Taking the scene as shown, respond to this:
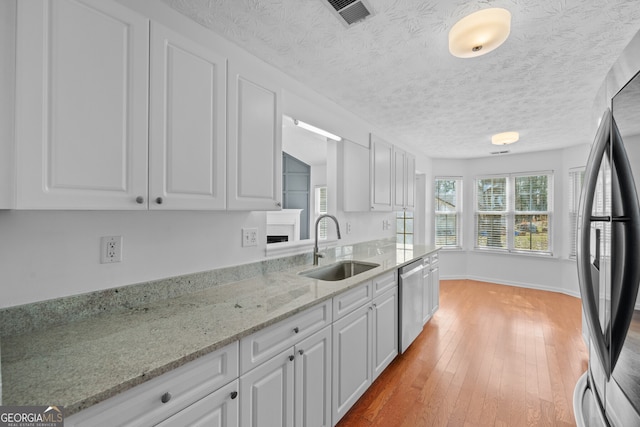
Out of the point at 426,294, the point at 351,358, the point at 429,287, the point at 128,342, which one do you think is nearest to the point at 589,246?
the point at 351,358

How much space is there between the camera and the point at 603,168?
0.84m

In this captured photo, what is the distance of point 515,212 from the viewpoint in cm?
526

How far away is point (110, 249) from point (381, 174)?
2.77 metres

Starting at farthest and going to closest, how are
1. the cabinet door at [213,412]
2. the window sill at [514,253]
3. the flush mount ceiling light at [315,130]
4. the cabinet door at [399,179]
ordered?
the window sill at [514,253] → the cabinet door at [399,179] → the flush mount ceiling light at [315,130] → the cabinet door at [213,412]

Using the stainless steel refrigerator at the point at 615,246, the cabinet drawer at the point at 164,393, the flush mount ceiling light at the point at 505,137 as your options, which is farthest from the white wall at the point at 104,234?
the flush mount ceiling light at the point at 505,137

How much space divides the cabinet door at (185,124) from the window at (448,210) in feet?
17.0

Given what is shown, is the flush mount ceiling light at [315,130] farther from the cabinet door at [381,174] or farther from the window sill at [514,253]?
the window sill at [514,253]

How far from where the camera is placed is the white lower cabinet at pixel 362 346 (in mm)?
1741

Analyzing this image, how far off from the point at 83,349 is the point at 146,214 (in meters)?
0.69

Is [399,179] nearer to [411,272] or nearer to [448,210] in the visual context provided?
[411,272]

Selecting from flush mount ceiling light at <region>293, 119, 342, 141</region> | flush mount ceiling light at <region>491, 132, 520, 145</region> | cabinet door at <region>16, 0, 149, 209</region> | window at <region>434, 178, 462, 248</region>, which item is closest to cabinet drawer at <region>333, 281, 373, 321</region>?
cabinet door at <region>16, 0, 149, 209</region>

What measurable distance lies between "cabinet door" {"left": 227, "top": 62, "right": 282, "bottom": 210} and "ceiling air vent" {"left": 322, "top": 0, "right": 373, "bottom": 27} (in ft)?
1.73

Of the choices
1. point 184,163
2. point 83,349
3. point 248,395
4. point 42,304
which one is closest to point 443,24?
point 184,163

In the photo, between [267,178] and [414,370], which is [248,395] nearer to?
[267,178]
